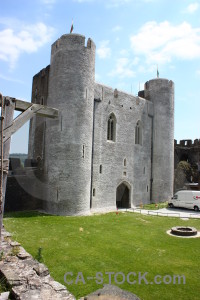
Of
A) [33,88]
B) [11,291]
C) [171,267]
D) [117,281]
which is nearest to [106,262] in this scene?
[117,281]

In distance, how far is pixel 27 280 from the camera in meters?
5.55

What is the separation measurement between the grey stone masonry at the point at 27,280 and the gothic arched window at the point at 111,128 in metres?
15.6

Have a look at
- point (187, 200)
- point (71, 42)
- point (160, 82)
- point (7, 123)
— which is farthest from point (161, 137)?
point (7, 123)

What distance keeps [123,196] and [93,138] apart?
7.03 meters

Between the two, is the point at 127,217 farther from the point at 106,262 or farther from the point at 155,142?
the point at 155,142

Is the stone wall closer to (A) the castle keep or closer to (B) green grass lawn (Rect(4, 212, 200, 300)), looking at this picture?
(A) the castle keep

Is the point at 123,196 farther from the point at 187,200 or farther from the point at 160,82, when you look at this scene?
the point at 160,82

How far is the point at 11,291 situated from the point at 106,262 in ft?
13.2

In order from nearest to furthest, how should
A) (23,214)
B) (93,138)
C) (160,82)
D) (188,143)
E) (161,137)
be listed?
(23,214)
(93,138)
(161,137)
(160,82)
(188,143)

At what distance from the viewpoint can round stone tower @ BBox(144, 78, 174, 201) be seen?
86.4 feet

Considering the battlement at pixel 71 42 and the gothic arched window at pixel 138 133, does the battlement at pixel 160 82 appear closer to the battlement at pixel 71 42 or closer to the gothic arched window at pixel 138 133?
the gothic arched window at pixel 138 133

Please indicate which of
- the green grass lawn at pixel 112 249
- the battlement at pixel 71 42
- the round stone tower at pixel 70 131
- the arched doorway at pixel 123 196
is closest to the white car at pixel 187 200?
the arched doorway at pixel 123 196

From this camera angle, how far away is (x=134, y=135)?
944 inches

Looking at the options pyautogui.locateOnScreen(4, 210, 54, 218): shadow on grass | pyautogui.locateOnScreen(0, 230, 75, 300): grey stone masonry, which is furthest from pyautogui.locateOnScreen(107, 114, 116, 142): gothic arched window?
pyautogui.locateOnScreen(0, 230, 75, 300): grey stone masonry
